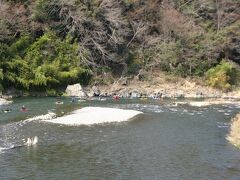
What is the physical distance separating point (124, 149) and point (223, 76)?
3311cm

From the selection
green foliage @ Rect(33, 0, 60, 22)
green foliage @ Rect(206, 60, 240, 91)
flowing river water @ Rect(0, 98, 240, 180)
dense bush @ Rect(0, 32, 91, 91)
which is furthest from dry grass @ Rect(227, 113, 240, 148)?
green foliage @ Rect(33, 0, 60, 22)

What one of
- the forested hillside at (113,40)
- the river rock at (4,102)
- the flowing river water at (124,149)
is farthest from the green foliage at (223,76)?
the river rock at (4,102)

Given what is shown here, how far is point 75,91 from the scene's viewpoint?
155ft

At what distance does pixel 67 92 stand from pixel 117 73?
9056 mm

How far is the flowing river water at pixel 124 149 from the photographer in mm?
18219

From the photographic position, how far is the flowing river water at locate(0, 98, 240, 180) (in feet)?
59.8

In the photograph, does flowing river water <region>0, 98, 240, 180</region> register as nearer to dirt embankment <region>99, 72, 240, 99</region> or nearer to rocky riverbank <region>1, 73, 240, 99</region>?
rocky riverbank <region>1, 73, 240, 99</region>

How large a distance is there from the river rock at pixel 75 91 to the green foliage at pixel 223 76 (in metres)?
15.9

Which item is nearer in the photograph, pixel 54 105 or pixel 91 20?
pixel 54 105

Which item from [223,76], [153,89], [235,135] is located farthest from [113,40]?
[235,135]

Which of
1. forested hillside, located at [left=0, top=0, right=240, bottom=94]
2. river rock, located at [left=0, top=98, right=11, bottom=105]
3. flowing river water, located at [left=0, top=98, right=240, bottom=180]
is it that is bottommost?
flowing river water, located at [left=0, top=98, right=240, bottom=180]

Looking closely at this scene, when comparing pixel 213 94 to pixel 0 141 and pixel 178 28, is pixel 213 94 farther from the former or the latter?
pixel 0 141

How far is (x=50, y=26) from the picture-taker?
51781 mm

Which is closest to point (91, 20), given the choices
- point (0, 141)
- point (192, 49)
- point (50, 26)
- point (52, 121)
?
point (50, 26)
